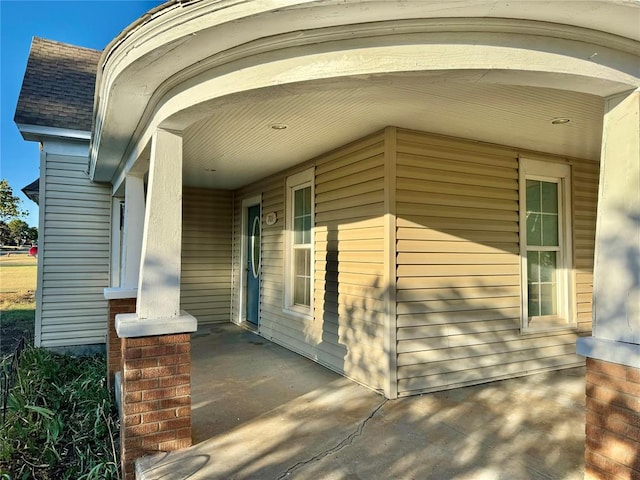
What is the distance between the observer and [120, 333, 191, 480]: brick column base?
7.80ft

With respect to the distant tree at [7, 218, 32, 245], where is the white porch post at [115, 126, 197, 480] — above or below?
below

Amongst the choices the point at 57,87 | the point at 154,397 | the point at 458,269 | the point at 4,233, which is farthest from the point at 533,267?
the point at 4,233

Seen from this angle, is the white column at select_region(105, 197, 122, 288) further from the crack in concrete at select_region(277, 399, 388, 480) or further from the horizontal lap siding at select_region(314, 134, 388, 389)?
the crack in concrete at select_region(277, 399, 388, 480)

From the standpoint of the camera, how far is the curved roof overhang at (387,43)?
167cm

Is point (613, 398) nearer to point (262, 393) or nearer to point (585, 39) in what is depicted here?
point (585, 39)

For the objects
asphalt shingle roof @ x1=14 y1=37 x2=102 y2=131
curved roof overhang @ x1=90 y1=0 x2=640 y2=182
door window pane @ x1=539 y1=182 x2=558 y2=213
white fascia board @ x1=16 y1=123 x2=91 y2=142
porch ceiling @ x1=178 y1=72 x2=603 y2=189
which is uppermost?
asphalt shingle roof @ x1=14 y1=37 x2=102 y2=131

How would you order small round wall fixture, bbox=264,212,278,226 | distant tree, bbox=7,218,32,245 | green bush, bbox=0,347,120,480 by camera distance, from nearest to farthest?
1. green bush, bbox=0,347,120,480
2. small round wall fixture, bbox=264,212,278,226
3. distant tree, bbox=7,218,32,245

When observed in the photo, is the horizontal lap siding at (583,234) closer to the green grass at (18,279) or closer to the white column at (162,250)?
the white column at (162,250)

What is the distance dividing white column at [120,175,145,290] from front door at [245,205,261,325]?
7.73 ft

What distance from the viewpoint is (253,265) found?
6.70m

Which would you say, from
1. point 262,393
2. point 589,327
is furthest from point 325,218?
point 589,327

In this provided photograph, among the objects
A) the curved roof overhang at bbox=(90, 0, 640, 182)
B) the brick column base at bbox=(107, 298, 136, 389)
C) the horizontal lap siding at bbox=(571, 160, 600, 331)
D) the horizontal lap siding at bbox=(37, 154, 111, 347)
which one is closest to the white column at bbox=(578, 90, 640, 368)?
the curved roof overhang at bbox=(90, 0, 640, 182)

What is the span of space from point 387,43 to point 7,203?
106 ft

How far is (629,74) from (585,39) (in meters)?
0.31
